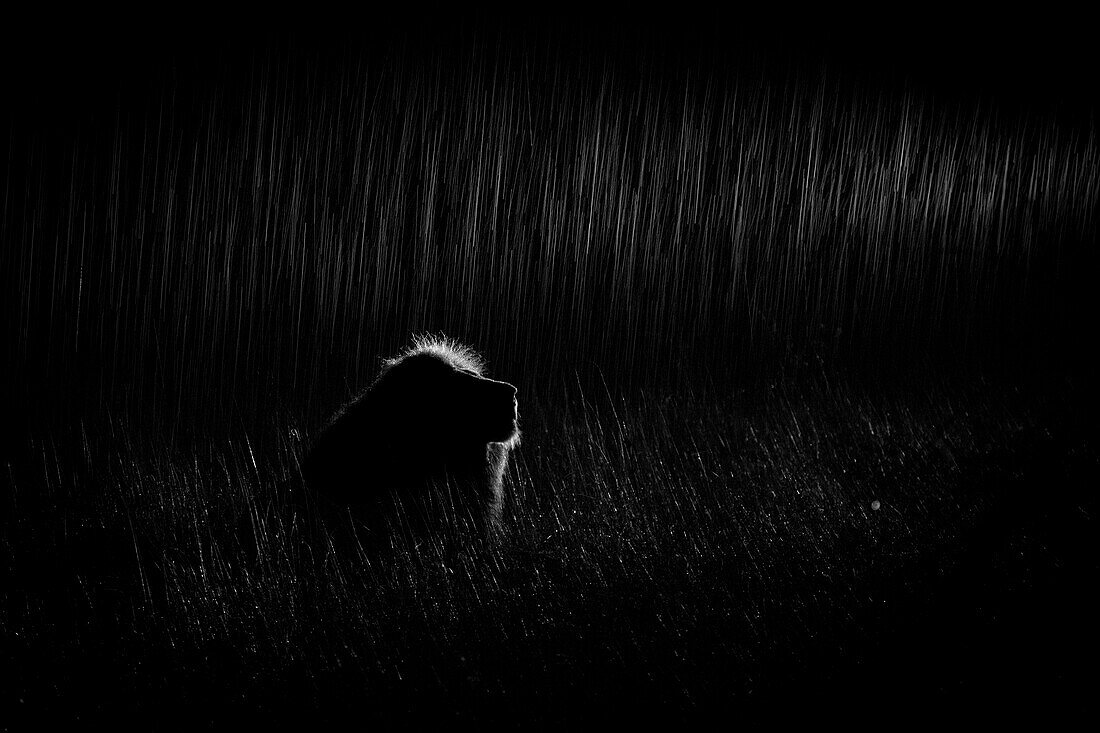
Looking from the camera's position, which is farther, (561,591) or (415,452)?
(415,452)

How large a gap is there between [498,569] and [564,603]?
0.57 m

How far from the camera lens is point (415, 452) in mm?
4738

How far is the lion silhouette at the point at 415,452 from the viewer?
4.55m

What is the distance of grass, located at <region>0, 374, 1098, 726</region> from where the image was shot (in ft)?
10.4

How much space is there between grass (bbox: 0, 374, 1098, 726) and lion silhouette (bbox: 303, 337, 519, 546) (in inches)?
10.1

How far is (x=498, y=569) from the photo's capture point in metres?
4.33

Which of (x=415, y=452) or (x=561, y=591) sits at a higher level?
(x=415, y=452)

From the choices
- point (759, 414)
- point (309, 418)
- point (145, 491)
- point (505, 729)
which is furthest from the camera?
point (759, 414)

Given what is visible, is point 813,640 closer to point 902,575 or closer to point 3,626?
point 902,575

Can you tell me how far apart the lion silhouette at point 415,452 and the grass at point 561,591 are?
26 centimetres

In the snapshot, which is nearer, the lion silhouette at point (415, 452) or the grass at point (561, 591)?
the grass at point (561, 591)

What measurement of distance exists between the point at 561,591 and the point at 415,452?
4.70 feet

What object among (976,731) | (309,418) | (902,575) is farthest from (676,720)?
(309,418)

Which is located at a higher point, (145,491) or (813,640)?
(813,640)
